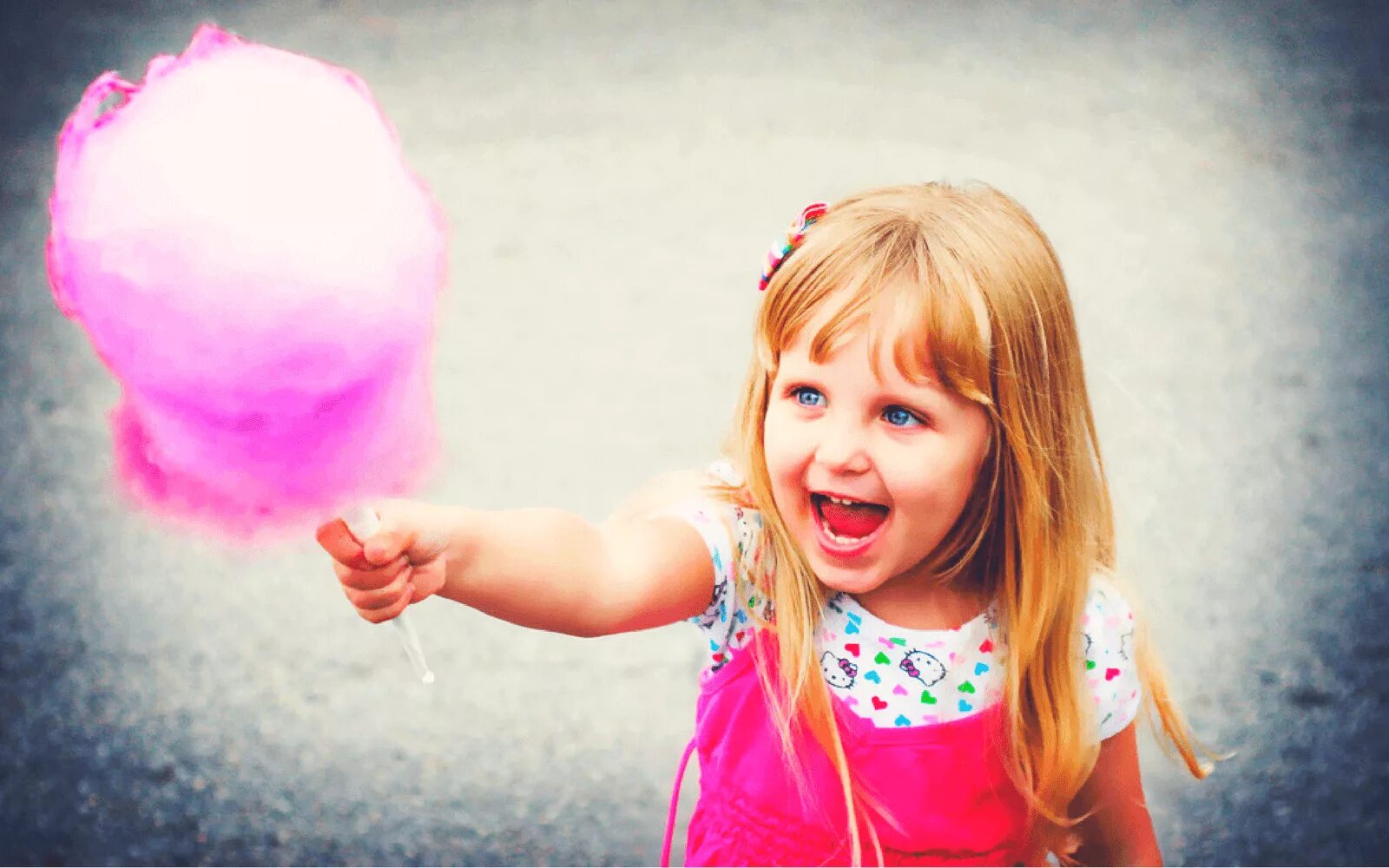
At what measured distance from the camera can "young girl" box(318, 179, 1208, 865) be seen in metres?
1.27

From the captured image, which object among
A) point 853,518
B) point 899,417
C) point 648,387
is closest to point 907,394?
point 899,417

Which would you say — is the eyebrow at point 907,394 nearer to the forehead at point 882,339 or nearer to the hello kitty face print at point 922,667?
the forehead at point 882,339

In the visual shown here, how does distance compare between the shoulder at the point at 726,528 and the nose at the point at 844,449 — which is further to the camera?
the shoulder at the point at 726,528

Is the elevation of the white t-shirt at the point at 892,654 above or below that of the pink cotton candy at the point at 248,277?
below

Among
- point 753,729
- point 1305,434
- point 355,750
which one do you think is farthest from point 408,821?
point 1305,434

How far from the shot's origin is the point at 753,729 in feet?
4.96

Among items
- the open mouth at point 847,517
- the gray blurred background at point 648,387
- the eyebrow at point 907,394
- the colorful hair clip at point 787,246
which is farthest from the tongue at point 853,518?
A: the gray blurred background at point 648,387

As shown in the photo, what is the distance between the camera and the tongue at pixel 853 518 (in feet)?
4.33

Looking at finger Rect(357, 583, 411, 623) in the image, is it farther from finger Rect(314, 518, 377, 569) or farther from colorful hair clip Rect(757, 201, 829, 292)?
colorful hair clip Rect(757, 201, 829, 292)

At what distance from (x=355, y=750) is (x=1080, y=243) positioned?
236 cm

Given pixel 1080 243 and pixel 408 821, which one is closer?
pixel 408 821

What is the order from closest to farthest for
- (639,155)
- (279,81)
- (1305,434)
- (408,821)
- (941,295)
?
(279,81), (941,295), (408,821), (1305,434), (639,155)

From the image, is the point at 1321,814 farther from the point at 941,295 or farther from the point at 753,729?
the point at 941,295

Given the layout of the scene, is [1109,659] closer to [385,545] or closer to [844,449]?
[844,449]
